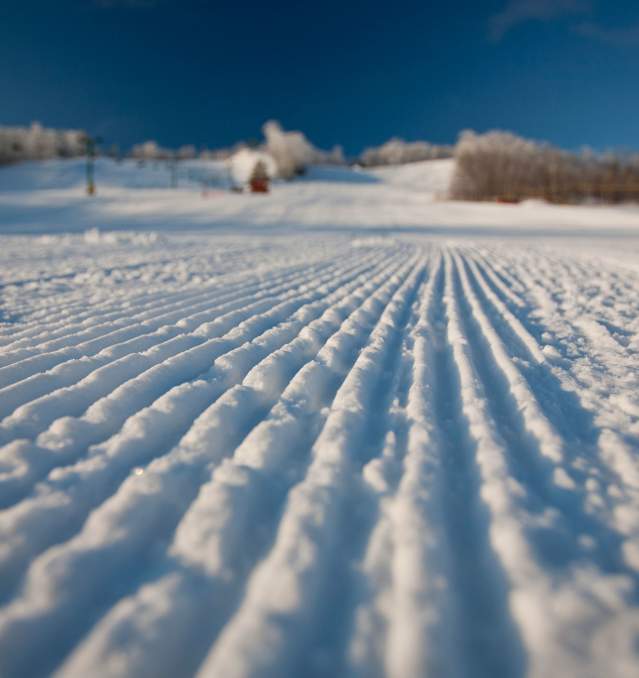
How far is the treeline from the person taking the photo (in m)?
43.7

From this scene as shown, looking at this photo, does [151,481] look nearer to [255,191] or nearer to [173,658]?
[173,658]

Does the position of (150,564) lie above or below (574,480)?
below

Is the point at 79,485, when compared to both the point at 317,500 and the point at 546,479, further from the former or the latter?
the point at 546,479

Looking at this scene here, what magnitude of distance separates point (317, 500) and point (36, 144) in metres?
98.6

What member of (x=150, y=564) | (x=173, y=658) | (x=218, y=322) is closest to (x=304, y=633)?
(x=173, y=658)

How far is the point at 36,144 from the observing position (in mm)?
78375

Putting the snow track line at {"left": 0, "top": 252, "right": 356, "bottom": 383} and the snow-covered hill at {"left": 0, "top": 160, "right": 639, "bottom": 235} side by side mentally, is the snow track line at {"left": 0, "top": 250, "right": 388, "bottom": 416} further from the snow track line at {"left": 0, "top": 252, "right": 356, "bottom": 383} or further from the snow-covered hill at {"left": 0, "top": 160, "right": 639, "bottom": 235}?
the snow-covered hill at {"left": 0, "top": 160, "right": 639, "bottom": 235}

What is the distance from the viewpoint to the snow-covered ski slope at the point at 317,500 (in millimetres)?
1279

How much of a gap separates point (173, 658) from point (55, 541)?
695 millimetres

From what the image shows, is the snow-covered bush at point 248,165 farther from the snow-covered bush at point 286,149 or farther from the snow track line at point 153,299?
the snow track line at point 153,299

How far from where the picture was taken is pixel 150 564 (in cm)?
154

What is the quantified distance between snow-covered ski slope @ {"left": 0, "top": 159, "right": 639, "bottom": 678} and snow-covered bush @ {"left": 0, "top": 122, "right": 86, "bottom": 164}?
83381mm

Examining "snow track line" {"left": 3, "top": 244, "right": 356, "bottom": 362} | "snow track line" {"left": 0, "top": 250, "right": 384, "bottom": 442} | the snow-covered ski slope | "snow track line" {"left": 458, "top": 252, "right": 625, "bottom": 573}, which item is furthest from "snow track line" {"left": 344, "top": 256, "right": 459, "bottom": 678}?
"snow track line" {"left": 3, "top": 244, "right": 356, "bottom": 362}

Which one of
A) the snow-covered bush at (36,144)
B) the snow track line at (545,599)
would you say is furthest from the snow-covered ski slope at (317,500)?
the snow-covered bush at (36,144)
